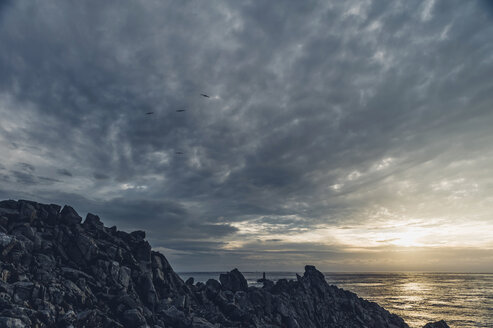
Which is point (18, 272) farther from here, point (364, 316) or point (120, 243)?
point (364, 316)

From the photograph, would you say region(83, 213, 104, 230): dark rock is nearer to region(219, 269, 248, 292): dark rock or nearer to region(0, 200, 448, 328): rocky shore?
region(0, 200, 448, 328): rocky shore

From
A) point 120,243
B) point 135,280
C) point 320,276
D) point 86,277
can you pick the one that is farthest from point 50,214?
point 320,276

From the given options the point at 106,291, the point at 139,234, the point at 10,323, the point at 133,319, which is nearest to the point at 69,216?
the point at 139,234

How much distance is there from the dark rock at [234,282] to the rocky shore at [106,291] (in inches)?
10.1

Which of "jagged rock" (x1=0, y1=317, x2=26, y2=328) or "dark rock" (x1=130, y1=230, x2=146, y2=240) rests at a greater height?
"dark rock" (x1=130, y1=230, x2=146, y2=240)

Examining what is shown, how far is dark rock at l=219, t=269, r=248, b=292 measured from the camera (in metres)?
50.8

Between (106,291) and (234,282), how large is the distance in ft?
86.6

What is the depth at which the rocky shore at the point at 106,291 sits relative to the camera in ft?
80.5

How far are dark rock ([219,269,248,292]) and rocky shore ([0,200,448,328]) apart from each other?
0.26m

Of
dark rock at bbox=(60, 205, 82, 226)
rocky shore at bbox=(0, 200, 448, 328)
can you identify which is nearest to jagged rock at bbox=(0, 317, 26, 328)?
rocky shore at bbox=(0, 200, 448, 328)

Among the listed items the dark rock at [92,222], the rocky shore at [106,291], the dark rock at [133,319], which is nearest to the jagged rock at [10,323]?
the rocky shore at [106,291]

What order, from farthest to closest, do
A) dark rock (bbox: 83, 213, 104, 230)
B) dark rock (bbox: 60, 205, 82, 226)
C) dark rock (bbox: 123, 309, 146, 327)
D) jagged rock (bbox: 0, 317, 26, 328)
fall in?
dark rock (bbox: 83, 213, 104, 230)
dark rock (bbox: 60, 205, 82, 226)
dark rock (bbox: 123, 309, 146, 327)
jagged rock (bbox: 0, 317, 26, 328)

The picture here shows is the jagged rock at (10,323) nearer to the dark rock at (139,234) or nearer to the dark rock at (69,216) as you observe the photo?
the dark rock at (69,216)

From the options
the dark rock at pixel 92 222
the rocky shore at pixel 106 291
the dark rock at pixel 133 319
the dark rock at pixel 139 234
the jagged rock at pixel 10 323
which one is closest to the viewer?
the jagged rock at pixel 10 323
